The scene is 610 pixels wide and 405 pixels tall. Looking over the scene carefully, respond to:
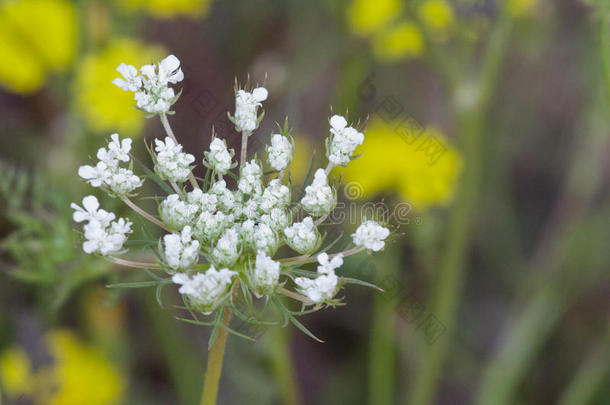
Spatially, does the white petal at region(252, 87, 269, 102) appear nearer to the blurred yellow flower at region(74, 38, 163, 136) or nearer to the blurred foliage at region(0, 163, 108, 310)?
the blurred foliage at region(0, 163, 108, 310)

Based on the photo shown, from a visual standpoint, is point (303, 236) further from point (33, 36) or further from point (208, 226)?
point (33, 36)

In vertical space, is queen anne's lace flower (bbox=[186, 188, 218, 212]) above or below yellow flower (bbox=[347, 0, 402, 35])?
below

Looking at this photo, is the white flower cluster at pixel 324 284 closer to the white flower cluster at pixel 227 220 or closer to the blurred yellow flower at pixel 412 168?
the white flower cluster at pixel 227 220

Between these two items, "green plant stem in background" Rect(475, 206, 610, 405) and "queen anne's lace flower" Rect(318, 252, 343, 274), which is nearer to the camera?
"queen anne's lace flower" Rect(318, 252, 343, 274)

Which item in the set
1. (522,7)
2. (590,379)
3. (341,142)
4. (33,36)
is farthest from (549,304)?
(33,36)

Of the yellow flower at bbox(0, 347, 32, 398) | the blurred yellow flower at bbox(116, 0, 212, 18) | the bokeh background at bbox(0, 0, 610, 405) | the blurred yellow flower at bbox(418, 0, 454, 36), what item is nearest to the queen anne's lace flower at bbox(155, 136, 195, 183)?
the bokeh background at bbox(0, 0, 610, 405)

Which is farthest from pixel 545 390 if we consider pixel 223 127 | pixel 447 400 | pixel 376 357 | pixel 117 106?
pixel 117 106

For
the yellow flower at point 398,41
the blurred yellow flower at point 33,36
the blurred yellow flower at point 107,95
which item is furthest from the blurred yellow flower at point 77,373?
the yellow flower at point 398,41

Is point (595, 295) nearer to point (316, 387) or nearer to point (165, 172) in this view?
point (316, 387)
